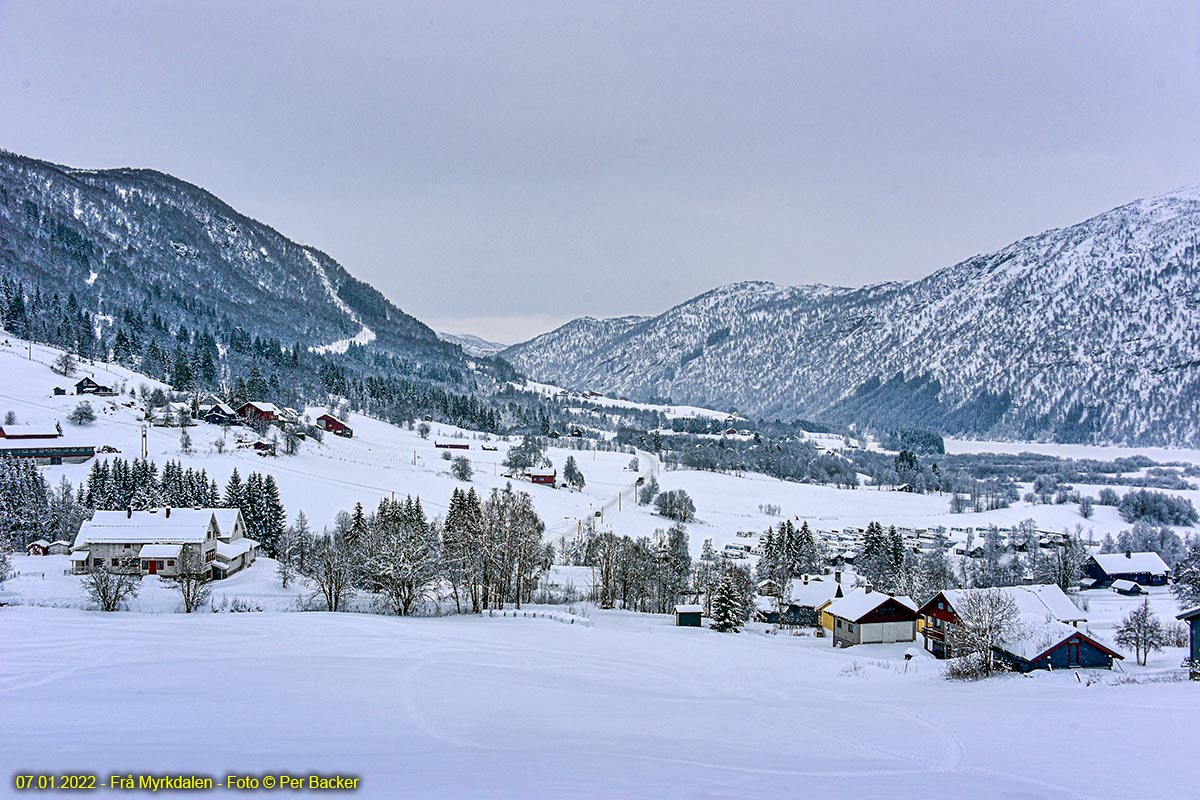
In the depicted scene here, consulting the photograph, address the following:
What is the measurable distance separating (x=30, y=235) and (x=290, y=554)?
20720 centimetres

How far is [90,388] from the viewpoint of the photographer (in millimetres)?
87062

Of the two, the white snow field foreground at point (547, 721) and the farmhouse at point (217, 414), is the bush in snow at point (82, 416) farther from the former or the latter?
the white snow field foreground at point (547, 721)

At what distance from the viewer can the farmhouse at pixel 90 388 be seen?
282ft

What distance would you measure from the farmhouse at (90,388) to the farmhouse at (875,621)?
91.2 m

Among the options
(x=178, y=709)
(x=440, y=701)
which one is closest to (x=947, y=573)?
(x=440, y=701)

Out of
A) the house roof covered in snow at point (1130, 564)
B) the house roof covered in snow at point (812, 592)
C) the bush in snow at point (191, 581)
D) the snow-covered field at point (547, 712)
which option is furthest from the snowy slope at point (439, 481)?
the snow-covered field at point (547, 712)

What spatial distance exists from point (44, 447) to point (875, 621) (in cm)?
7526

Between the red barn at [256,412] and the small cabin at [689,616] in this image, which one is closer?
the small cabin at [689,616]

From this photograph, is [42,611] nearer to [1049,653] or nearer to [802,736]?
[802,736]

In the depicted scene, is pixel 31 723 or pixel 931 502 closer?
pixel 31 723

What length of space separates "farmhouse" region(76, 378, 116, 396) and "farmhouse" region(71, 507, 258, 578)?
5368 centimetres

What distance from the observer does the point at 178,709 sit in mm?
12344

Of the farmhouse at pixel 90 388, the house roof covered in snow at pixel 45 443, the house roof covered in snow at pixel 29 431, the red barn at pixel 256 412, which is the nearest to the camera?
the house roof covered in snow at pixel 45 443

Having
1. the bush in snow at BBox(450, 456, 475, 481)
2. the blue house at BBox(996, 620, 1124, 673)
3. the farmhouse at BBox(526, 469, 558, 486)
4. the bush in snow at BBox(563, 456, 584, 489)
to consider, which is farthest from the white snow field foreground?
the bush in snow at BBox(563, 456, 584, 489)
